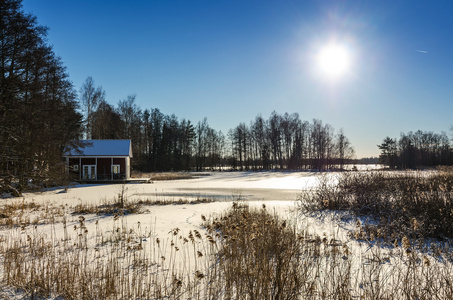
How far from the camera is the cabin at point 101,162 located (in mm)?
31062

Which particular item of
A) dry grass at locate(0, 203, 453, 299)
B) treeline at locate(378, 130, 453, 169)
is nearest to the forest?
treeline at locate(378, 130, 453, 169)

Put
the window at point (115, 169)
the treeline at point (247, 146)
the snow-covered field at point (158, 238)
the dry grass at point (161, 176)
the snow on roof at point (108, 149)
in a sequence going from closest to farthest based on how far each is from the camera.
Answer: the snow-covered field at point (158, 238) → the snow on roof at point (108, 149) → the window at point (115, 169) → the dry grass at point (161, 176) → the treeline at point (247, 146)

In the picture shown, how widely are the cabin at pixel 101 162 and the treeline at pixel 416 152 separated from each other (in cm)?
5539

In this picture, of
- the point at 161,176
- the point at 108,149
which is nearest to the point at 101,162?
the point at 108,149

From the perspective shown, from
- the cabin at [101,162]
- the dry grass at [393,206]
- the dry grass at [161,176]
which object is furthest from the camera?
the dry grass at [161,176]

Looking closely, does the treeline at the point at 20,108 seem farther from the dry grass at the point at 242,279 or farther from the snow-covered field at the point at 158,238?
the dry grass at the point at 242,279

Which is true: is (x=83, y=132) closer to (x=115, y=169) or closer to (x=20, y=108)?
(x=115, y=169)

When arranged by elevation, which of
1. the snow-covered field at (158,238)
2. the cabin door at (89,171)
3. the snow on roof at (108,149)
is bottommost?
the snow-covered field at (158,238)

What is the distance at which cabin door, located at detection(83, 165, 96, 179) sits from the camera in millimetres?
31156

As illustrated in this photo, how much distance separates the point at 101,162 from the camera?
105 feet

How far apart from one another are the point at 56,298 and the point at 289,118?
6336 cm

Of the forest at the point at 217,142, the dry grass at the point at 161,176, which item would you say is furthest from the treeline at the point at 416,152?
the dry grass at the point at 161,176

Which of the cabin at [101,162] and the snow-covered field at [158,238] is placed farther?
the cabin at [101,162]

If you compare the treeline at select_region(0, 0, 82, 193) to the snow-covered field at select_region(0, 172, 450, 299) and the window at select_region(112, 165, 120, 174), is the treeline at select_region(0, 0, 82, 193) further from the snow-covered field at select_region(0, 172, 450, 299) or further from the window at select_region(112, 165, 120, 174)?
the window at select_region(112, 165, 120, 174)
